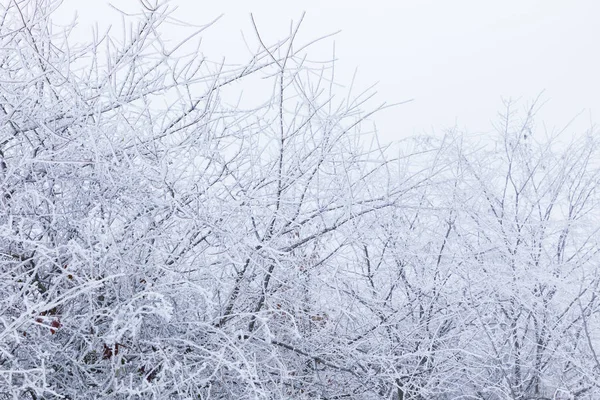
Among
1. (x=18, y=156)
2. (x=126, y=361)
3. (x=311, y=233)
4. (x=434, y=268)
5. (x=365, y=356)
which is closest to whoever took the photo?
(x=126, y=361)

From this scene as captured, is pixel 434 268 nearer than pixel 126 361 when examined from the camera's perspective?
No

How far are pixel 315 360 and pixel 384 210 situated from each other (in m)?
1.12

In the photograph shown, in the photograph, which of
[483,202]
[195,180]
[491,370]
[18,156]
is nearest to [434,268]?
[491,370]

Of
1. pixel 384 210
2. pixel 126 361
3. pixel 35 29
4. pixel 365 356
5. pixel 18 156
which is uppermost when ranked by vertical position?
pixel 35 29

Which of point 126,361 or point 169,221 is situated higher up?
point 169,221

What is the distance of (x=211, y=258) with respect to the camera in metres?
3.51

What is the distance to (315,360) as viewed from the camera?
409 cm

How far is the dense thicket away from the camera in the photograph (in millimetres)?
2996

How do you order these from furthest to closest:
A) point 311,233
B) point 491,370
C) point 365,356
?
point 491,370
point 311,233
point 365,356

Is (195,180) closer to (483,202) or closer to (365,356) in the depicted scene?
(365,356)

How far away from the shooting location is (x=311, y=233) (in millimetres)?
4062

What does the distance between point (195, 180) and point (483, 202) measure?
3.50 m

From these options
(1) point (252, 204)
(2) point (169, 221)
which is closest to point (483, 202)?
(1) point (252, 204)

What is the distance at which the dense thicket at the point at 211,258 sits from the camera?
3.00 metres
